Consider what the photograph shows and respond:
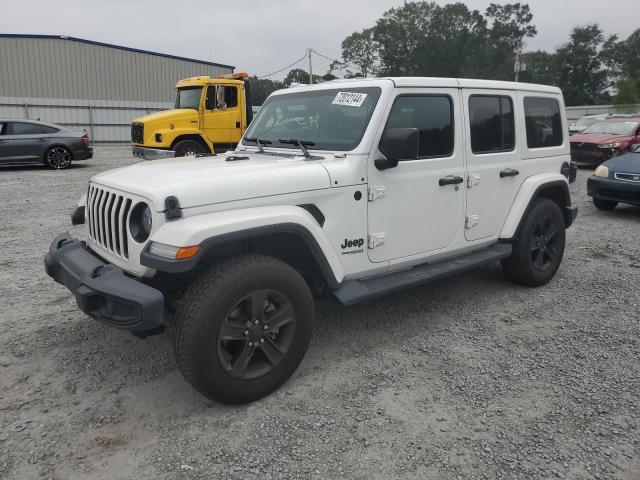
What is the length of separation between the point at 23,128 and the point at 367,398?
13.6 metres

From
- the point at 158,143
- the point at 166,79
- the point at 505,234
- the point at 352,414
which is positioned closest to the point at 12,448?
the point at 352,414

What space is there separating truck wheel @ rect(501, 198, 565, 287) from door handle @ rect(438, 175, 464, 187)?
3.76 ft

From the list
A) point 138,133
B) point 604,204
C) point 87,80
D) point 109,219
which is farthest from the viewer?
point 87,80

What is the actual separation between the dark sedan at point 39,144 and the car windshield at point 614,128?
14870 mm

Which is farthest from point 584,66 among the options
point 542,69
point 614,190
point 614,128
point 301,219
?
point 301,219

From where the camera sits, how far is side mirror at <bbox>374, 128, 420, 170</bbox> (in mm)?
3297

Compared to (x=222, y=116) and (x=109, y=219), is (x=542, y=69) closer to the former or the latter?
(x=222, y=116)

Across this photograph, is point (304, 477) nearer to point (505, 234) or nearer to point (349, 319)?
point (349, 319)

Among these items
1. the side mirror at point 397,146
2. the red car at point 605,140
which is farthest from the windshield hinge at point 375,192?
the red car at point 605,140

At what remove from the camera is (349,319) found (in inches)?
169

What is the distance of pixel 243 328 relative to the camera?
9.59 ft

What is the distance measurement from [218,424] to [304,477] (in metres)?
0.65

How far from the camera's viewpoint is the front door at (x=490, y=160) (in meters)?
4.25

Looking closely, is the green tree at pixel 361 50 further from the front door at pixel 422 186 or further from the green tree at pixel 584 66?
the front door at pixel 422 186
